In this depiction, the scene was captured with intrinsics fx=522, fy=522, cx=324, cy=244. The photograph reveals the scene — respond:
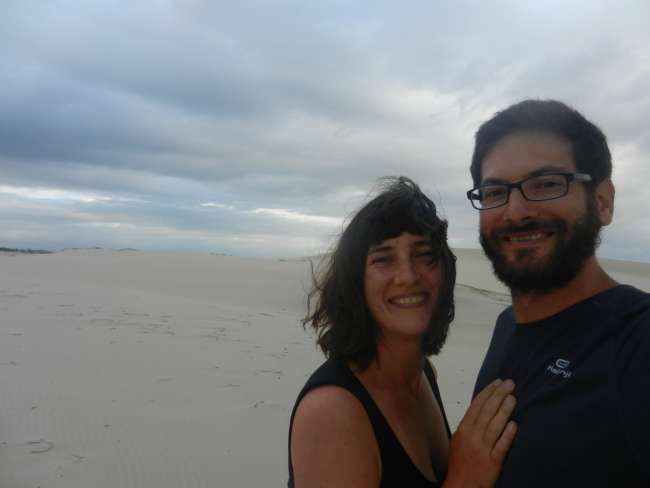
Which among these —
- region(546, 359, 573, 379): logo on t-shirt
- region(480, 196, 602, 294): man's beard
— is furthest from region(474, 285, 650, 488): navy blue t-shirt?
region(480, 196, 602, 294): man's beard

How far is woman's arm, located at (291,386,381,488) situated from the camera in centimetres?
184

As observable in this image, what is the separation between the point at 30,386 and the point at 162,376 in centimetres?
129

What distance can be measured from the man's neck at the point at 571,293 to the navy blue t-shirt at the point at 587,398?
0.19 ft

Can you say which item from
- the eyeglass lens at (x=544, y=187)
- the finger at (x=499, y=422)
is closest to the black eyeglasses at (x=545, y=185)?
the eyeglass lens at (x=544, y=187)

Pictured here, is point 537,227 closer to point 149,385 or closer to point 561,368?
point 561,368

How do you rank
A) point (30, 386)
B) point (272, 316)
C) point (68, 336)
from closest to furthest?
point (30, 386) → point (68, 336) → point (272, 316)

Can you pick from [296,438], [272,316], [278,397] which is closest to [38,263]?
[272,316]

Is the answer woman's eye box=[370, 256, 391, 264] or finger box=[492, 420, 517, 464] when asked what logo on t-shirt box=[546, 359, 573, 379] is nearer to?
finger box=[492, 420, 517, 464]

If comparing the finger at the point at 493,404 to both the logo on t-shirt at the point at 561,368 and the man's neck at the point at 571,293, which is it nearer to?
the logo on t-shirt at the point at 561,368

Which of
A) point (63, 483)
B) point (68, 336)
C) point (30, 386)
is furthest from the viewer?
point (68, 336)

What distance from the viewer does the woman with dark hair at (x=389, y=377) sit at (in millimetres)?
1856

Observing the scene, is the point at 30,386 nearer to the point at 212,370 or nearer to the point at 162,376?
the point at 162,376

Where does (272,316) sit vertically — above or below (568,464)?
below

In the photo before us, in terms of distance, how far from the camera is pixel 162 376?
5766 mm
